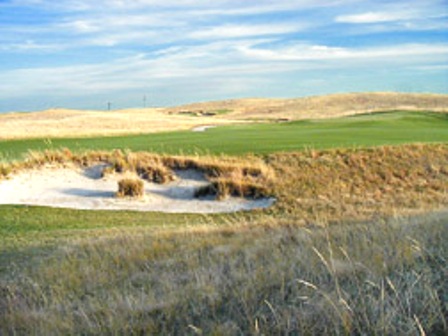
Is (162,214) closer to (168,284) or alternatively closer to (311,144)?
(311,144)

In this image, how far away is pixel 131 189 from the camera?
2052 centimetres

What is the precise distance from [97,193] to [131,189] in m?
1.49

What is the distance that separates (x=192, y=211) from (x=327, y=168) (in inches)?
264

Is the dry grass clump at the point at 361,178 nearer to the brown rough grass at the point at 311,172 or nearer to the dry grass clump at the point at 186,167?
the brown rough grass at the point at 311,172

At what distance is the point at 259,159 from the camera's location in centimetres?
2305

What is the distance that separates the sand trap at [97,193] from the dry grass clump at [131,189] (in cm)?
27

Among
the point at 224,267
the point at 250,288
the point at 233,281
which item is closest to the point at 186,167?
the point at 224,267

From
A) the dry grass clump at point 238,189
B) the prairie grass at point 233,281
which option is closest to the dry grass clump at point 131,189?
the dry grass clump at point 238,189

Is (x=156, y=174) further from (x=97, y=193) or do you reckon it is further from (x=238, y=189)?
(x=238, y=189)

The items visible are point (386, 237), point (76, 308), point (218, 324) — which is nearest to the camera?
point (218, 324)

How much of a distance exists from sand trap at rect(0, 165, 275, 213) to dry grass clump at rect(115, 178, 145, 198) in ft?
0.88

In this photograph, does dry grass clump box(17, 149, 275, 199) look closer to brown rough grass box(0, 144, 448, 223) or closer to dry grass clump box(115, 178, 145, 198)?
brown rough grass box(0, 144, 448, 223)

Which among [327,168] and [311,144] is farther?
[311,144]

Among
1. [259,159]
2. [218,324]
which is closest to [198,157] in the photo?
[259,159]
